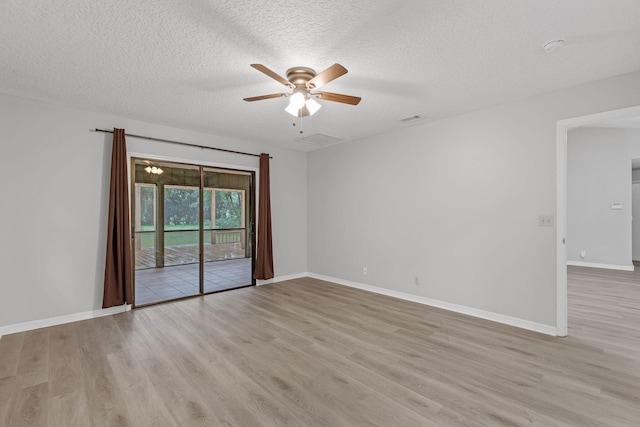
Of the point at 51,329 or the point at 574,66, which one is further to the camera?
the point at 51,329

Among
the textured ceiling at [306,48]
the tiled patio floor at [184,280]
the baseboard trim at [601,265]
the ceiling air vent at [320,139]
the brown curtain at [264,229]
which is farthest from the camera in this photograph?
the baseboard trim at [601,265]

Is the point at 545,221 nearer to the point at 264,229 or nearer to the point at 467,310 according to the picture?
the point at 467,310

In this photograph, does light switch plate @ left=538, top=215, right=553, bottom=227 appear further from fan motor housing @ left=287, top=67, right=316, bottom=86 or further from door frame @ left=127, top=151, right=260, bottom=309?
door frame @ left=127, top=151, right=260, bottom=309

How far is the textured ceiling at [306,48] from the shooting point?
6.23 feet

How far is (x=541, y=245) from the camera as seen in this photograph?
324 centimetres

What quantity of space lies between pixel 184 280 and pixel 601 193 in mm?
9255

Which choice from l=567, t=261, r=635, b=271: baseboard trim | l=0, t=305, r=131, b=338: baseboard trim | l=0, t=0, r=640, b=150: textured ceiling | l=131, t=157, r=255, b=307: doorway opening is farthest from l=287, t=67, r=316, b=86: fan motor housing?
l=567, t=261, r=635, b=271: baseboard trim

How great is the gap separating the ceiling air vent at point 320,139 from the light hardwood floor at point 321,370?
2830mm

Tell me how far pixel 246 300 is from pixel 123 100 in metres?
3.13

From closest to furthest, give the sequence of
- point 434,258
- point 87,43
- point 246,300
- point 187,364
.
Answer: point 87,43 < point 187,364 < point 434,258 < point 246,300

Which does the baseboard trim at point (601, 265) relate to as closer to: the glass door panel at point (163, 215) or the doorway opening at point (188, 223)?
the doorway opening at point (188, 223)

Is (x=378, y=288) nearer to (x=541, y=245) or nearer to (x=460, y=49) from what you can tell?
(x=541, y=245)

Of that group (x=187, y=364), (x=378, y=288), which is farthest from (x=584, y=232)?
(x=187, y=364)

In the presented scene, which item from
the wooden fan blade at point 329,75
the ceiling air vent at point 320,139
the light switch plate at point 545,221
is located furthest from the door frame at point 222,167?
the light switch plate at point 545,221
